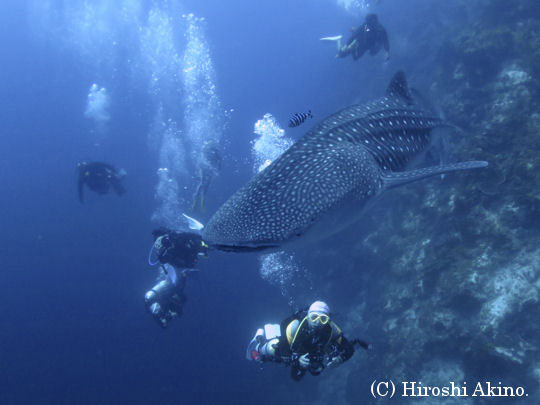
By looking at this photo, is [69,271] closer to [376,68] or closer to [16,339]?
[16,339]

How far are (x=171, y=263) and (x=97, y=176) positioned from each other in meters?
9.76

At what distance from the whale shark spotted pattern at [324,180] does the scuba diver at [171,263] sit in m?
6.05

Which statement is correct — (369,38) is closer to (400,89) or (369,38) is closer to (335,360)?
(400,89)

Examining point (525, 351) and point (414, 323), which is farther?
point (414, 323)

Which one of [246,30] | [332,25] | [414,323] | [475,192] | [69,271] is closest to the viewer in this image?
[475,192]

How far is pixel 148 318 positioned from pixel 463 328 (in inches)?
915

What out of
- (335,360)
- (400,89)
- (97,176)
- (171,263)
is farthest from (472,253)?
(97,176)

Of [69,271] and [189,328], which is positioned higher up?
[69,271]

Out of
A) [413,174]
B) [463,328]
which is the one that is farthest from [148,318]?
[413,174]

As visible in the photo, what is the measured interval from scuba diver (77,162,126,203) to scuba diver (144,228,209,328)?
8.77 m

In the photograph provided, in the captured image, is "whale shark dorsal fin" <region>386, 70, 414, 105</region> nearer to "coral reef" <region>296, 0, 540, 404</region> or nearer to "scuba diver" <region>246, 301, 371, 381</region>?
"scuba diver" <region>246, 301, 371, 381</region>

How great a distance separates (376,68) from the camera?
22562 millimetres

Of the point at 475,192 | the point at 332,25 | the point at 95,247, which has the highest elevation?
the point at 332,25

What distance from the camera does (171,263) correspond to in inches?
372
